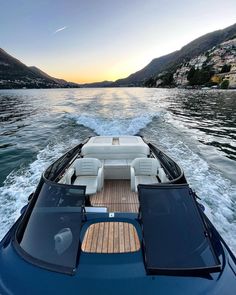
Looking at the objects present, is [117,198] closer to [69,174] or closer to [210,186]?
[69,174]

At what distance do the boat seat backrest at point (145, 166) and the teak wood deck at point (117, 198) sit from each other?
57cm

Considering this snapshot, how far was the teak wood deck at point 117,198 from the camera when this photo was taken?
559 centimetres

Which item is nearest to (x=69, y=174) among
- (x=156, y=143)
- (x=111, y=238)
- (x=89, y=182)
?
(x=89, y=182)

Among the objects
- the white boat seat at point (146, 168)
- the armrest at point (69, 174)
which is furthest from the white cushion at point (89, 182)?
the white boat seat at point (146, 168)

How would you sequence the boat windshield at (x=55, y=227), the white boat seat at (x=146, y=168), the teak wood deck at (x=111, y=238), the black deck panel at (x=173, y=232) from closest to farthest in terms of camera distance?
the black deck panel at (x=173, y=232), the boat windshield at (x=55, y=227), the teak wood deck at (x=111, y=238), the white boat seat at (x=146, y=168)

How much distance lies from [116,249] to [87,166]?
12.3 feet

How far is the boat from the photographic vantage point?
116 inches

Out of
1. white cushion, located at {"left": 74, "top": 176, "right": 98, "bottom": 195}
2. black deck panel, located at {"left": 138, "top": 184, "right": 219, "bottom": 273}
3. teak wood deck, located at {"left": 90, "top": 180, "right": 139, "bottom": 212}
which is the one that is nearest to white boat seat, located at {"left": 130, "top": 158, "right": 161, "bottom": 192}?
teak wood deck, located at {"left": 90, "top": 180, "right": 139, "bottom": 212}

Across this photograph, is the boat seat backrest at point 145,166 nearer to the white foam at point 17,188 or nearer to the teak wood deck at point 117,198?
the teak wood deck at point 117,198

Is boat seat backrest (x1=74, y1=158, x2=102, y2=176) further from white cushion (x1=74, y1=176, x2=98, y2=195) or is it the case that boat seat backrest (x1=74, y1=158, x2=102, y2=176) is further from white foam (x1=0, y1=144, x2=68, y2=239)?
white foam (x1=0, y1=144, x2=68, y2=239)

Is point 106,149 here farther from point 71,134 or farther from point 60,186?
point 71,134

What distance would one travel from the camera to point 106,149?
8516 millimetres

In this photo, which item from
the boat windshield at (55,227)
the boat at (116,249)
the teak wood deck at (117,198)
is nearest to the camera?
the boat at (116,249)

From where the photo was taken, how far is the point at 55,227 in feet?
12.1
